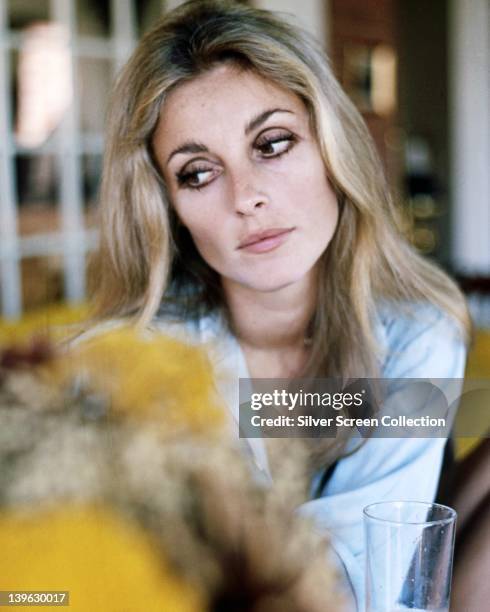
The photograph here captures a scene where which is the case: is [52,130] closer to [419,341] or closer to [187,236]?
[187,236]

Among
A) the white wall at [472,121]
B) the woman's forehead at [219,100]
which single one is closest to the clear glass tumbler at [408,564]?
the woman's forehead at [219,100]

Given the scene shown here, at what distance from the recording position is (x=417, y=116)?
5266 millimetres

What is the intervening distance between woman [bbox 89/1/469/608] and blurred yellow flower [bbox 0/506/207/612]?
17 cm

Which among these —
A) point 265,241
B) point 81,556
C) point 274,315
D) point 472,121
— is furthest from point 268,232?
point 472,121

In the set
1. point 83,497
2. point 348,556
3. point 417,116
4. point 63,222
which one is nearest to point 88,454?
point 83,497

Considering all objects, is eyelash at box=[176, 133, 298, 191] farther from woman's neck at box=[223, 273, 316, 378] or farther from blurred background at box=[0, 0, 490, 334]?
blurred background at box=[0, 0, 490, 334]

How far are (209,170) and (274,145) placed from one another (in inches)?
2.6

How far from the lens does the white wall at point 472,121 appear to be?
186 inches

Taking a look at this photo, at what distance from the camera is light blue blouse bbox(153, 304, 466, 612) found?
75cm

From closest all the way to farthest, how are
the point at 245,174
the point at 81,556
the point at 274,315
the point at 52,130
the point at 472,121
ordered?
the point at 81,556, the point at 245,174, the point at 274,315, the point at 52,130, the point at 472,121

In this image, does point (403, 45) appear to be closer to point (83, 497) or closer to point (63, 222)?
point (63, 222)

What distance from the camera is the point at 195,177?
86 cm

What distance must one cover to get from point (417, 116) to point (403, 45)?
43 cm

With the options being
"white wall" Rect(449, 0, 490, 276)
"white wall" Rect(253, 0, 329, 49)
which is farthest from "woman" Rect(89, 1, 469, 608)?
"white wall" Rect(449, 0, 490, 276)
